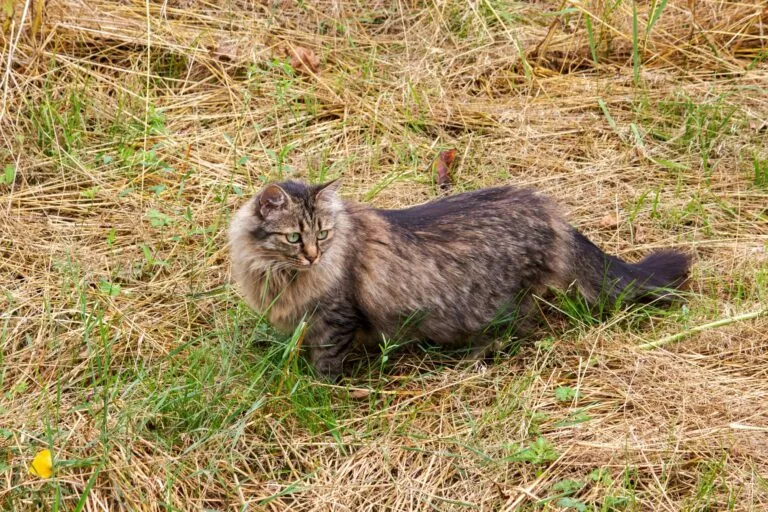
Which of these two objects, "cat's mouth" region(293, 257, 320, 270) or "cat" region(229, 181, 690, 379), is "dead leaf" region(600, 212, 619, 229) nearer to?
"cat" region(229, 181, 690, 379)

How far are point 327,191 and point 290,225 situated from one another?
220 millimetres

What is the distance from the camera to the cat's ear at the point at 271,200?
3.54 meters

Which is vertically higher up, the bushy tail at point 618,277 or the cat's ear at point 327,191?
the cat's ear at point 327,191

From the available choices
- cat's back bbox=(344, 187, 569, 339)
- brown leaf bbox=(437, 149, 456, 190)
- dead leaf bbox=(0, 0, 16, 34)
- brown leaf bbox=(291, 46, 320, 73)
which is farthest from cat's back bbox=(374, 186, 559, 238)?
dead leaf bbox=(0, 0, 16, 34)

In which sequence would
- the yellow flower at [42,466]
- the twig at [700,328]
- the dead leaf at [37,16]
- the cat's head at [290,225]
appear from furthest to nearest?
the dead leaf at [37,16] < the twig at [700,328] < the cat's head at [290,225] < the yellow flower at [42,466]

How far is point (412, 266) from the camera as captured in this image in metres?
3.85

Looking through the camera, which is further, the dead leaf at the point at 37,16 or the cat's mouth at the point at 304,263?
the dead leaf at the point at 37,16

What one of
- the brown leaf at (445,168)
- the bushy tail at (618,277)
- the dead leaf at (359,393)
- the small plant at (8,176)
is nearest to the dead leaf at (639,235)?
the bushy tail at (618,277)

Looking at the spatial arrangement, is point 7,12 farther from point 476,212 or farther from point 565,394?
point 565,394

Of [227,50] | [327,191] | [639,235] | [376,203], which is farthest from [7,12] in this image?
[639,235]

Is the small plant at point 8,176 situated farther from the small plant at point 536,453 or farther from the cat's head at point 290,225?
the small plant at point 536,453

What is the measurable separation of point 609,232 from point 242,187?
6.28ft

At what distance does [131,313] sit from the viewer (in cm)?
392

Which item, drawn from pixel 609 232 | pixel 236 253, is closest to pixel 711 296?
pixel 609 232
